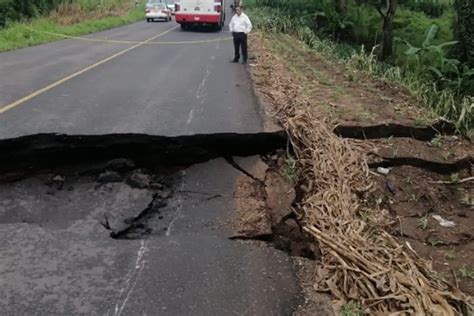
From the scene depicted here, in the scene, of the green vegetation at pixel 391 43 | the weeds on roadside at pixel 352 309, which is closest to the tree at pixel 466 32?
the green vegetation at pixel 391 43

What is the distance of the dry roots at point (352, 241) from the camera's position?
369 centimetres

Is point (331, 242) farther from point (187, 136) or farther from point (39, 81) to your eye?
point (39, 81)

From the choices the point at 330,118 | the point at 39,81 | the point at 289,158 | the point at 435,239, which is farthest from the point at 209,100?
the point at 435,239

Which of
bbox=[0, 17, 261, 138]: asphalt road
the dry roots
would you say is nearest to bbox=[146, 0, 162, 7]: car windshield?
bbox=[0, 17, 261, 138]: asphalt road

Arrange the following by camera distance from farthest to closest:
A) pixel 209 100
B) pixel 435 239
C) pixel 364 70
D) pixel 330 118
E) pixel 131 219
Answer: pixel 364 70
pixel 209 100
pixel 330 118
pixel 435 239
pixel 131 219

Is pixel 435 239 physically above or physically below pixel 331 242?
below

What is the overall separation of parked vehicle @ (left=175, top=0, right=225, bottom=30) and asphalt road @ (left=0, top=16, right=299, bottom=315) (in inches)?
708

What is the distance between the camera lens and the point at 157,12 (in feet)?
124

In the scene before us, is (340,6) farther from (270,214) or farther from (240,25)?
(270,214)

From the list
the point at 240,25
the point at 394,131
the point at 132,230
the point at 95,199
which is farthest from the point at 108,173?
the point at 240,25

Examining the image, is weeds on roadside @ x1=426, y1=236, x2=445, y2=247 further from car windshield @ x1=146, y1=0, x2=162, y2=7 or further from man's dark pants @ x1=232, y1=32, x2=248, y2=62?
car windshield @ x1=146, y1=0, x2=162, y2=7

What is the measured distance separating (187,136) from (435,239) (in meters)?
3.02

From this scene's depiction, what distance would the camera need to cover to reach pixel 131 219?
16.4 ft

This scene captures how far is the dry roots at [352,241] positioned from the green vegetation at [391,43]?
116 inches
